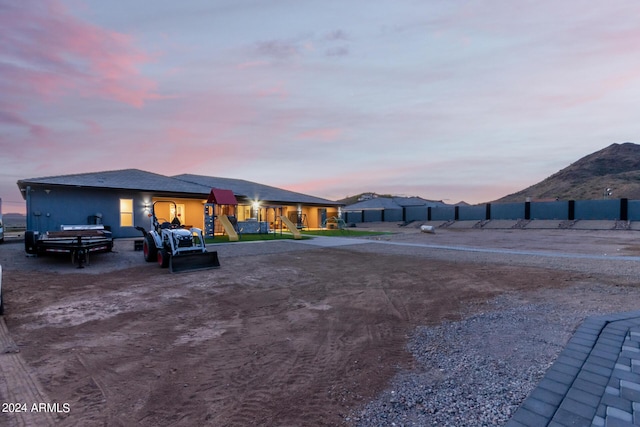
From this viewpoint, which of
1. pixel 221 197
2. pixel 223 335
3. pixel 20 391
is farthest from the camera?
pixel 221 197

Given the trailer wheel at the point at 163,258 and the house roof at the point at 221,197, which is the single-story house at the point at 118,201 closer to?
the house roof at the point at 221,197

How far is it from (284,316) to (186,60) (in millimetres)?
13631

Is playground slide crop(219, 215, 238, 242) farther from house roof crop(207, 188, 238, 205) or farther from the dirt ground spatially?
the dirt ground

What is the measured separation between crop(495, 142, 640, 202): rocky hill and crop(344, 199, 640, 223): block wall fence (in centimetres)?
5601

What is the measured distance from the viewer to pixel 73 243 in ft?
35.1

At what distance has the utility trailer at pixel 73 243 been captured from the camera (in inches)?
417

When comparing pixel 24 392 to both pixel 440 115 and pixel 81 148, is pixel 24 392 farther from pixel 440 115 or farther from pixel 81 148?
pixel 440 115

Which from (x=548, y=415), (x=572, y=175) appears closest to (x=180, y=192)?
(x=548, y=415)

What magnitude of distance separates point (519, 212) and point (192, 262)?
41.0 m

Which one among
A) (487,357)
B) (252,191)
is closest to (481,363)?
(487,357)

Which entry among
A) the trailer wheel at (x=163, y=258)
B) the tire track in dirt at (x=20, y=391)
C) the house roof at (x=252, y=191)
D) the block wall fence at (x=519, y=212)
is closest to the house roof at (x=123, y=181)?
the house roof at (x=252, y=191)

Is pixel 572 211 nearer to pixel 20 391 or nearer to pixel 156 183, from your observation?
pixel 156 183

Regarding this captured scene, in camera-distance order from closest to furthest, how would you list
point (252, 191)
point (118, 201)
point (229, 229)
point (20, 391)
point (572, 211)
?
1. point (20, 391)
2. point (118, 201)
3. point (229, 229)
4. point (252, 191)
5. point (572, 211)

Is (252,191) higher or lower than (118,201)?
higher
